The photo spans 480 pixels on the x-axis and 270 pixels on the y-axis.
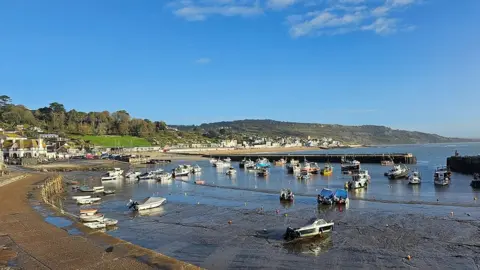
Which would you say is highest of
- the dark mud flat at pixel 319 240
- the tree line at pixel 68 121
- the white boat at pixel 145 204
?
the tree line at pixel 68 121

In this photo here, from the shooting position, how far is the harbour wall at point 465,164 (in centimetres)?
6074

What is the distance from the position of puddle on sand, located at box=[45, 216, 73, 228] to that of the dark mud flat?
2.90 metres

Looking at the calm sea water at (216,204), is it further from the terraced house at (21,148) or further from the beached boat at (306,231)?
the terraced house at (21,148)

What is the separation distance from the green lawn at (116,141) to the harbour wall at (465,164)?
127587 mm

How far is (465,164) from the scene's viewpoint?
6344 cm

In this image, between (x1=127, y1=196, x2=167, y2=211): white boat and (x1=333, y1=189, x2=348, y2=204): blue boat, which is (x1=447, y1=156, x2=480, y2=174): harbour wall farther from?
(x1=127, y1=196, x2=167, y2=211): white boat

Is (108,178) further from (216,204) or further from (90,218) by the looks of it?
(90,218)

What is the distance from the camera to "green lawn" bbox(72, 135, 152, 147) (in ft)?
516

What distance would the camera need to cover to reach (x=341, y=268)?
16969 millimetres

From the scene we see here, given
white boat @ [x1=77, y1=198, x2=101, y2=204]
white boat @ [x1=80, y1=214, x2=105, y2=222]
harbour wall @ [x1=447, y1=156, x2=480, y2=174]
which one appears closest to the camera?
white boat @ [x1=80, y1=214, x2=105, y2=222]

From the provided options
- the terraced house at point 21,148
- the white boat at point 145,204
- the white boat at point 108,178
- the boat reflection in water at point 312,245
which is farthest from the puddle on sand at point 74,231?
the terraced house at point 21,148

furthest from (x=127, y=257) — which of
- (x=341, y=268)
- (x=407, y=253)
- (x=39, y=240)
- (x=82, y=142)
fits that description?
(x=82, y=142)

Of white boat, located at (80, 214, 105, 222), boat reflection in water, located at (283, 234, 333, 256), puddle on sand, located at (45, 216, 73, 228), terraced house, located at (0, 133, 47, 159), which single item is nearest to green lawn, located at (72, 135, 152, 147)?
terraced house, located at (0, 133, 47, 159)

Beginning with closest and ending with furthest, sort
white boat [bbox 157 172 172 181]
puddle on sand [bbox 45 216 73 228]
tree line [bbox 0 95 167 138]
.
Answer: puddle on sand [bbox 45 216 73 228]
white boat [bbox 157 172 172 181]
tree line [bbox 0 95 167 138]
